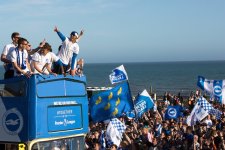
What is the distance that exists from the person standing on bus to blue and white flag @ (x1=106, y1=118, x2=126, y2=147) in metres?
7.34

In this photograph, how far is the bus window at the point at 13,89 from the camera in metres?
12.1

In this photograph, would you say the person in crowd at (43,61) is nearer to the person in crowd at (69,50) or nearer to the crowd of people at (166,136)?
the person in crowd at (69,50)

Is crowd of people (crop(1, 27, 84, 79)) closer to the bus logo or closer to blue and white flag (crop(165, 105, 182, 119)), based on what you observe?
the bus logo

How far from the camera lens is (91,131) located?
20938 millimetres

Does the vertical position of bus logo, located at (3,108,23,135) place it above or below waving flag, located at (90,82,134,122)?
below

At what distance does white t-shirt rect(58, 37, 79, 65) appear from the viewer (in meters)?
13.4

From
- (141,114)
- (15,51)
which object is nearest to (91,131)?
(141,114)

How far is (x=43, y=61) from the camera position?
42.3 ft

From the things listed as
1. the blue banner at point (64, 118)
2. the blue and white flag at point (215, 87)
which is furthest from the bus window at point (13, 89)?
the blue and white flag at point (215, 87)

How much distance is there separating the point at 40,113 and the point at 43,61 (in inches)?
57.2

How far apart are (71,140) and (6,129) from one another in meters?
1.74

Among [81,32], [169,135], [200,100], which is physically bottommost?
[169,135]

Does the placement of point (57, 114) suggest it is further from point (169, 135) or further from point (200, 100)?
point (200, 100)

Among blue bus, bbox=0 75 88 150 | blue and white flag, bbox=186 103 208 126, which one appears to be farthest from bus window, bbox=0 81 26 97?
blue and white flag, bbox=186 103 208 126
